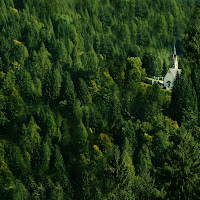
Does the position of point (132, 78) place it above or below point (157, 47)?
above

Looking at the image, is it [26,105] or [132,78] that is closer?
[26,105]

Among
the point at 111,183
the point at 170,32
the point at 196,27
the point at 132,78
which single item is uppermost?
the point at 196,27

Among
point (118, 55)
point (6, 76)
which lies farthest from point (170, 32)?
point (6, 76)

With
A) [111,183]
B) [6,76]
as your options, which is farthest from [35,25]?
[111,183]

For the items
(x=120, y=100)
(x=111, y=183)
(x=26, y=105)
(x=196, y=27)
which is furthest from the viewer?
(x=120, y=100)

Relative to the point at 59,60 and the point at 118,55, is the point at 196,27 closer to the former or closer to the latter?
the point at 59,60

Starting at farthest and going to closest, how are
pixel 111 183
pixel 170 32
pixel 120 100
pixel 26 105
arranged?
1. pixel 170 32
2. pixel 120 100
3. pixel 26 105
4. pixel 111 183
